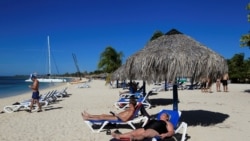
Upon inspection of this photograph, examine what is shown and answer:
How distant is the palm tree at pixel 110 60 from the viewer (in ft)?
129

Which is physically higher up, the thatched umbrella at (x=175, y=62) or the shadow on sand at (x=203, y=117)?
the thatched umbrella at (x=175, y=62)

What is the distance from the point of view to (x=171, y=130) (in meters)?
5.91

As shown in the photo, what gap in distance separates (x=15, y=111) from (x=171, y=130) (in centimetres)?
798

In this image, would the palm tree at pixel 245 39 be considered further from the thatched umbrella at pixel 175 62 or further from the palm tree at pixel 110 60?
the palm tree at pixel 110 60

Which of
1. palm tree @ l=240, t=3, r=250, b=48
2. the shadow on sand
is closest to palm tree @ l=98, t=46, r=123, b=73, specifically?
palm tree @ l=240, t=3, r=250, b=48

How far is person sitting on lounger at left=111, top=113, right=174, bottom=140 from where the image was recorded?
5.60 metres

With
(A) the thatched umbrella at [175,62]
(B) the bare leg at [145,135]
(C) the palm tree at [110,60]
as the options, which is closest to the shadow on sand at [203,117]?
(A) the thatched umbrella at [175,62]

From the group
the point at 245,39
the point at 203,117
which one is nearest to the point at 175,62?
the point at 203,117

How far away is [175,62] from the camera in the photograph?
24.1ft

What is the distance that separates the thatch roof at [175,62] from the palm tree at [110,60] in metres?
31.2

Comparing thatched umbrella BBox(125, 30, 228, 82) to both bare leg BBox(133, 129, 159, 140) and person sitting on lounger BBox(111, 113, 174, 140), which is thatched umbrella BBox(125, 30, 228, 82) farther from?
bare leg BBox(133, 129, 159, 140)

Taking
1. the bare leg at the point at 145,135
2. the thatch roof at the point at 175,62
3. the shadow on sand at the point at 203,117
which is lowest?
the shadow on sand at the point at 203,117

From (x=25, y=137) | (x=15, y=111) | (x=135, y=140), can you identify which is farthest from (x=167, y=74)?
(x=15, y=111)

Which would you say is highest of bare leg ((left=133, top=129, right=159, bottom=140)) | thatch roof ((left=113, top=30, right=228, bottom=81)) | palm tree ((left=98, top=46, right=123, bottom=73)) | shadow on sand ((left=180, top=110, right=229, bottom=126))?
palm tree ((left=98, top=46, right=123, bottom=73))
